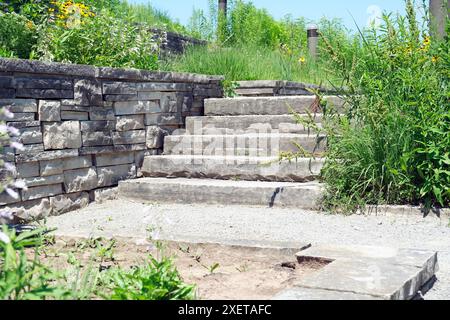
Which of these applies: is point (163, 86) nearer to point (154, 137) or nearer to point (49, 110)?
point (154, 137)

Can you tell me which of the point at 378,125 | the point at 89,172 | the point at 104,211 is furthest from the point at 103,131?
the point at 378,125

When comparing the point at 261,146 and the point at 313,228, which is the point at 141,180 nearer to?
the point at 261,146

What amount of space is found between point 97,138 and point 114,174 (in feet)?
1.39

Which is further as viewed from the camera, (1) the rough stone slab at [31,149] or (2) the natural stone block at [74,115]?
(2) the natural stone block at [74,115]

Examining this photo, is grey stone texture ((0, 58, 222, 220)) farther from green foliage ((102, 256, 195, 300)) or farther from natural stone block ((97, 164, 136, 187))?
green foliage ((102, 256, 195, 300))

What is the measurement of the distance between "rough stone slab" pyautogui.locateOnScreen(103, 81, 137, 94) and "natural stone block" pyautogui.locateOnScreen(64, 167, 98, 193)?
0.68 meters

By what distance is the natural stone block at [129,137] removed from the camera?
5.57 m

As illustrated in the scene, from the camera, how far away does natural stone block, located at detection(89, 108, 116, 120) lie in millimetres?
5289

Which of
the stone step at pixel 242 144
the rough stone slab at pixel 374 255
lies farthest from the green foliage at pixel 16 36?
the rough stone slab at pixel 374 255

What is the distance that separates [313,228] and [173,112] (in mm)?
2417

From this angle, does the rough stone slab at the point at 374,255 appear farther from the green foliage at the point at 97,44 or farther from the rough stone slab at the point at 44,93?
the green foliage at the point at 97,44

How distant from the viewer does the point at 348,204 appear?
474 centimetres

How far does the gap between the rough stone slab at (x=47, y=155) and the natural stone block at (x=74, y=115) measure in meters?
0.26

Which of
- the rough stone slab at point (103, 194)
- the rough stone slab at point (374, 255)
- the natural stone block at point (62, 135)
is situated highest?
the natural stone block at point (62, 135)
